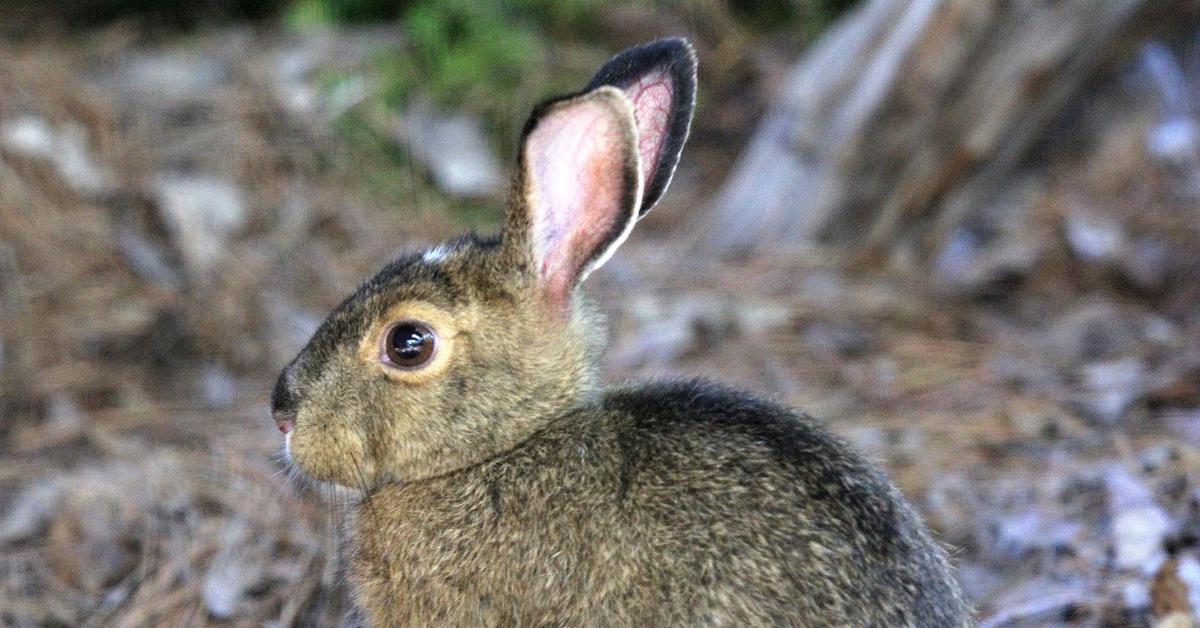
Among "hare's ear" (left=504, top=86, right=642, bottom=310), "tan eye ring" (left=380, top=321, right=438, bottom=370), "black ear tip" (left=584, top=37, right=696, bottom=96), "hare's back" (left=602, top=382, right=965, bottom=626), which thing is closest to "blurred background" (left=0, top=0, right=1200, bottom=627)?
"tan eye ring" (left=380, top=321, right=438, bottom=370)

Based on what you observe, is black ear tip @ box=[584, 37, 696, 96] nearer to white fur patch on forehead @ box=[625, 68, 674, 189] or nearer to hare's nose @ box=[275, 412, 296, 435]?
white fur patch on forehead @ box=[625, 68, 674, 189]

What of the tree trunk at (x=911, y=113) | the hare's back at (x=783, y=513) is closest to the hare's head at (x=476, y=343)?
the hare's back at (x=783, y=513)

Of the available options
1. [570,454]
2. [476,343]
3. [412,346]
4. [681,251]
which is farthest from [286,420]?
[681,251]

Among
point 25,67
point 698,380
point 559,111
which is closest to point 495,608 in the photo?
point 698,380

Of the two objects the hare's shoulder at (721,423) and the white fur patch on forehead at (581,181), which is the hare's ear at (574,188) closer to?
the white fur patch on forehead at (581,181)

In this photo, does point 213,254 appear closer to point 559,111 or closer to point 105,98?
point 105,98

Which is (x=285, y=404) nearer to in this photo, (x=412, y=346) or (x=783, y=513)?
(x=412, y=346)

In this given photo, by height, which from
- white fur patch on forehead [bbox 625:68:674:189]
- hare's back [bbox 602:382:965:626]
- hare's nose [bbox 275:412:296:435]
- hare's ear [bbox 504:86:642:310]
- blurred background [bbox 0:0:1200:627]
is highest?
blurred background [bbox 0:0:1200:627]
